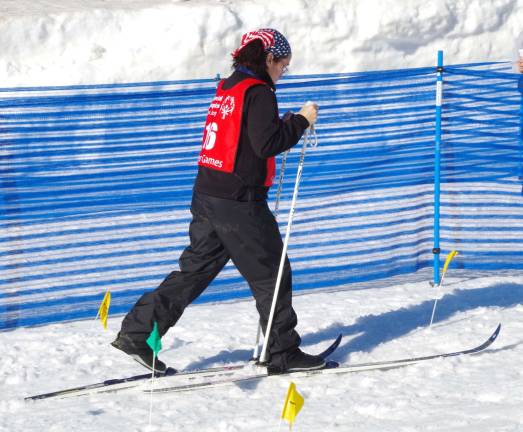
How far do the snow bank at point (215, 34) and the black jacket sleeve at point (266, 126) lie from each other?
26.8ft

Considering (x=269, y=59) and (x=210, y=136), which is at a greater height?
(x=269, y=59)

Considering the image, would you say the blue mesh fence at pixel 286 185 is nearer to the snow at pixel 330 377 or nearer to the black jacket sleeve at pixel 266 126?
the snow at pixel 330 377

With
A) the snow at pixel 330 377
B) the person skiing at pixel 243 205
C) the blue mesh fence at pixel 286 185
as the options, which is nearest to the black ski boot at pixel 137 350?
the person skiing at pixel 243 205

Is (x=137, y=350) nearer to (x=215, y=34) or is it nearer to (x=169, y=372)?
(x=169, y=372)

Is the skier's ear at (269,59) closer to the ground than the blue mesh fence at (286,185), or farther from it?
farther from it

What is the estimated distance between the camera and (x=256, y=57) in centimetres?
480

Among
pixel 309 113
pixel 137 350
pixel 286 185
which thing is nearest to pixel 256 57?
pixel 309 113

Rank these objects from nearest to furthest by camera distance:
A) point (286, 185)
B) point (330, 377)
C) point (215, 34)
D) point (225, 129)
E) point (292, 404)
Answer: point (292, 404) < point (225, 129) < point (330, 377) < point (286, 185) < point (215, 34)

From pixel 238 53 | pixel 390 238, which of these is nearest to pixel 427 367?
pixel 238 53

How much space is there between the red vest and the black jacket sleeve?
5cm

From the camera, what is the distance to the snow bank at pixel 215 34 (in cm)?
1283

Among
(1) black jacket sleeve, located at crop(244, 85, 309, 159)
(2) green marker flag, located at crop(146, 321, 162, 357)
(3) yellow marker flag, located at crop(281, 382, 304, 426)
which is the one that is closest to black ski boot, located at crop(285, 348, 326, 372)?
(2) green marker flag, located at crop(146, 321, 162, 357)

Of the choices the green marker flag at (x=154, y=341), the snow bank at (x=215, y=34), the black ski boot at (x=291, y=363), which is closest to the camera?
the green marker flag at (x=154, y=341)

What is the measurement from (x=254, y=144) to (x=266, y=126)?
0.10 meters
